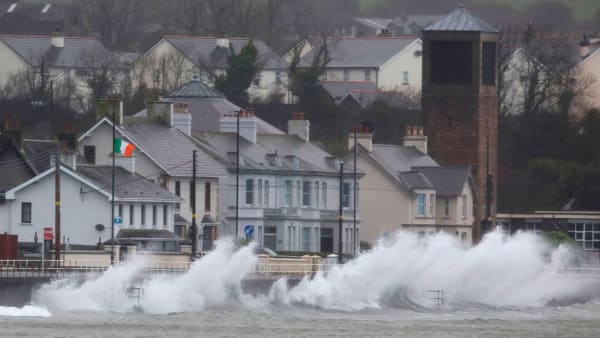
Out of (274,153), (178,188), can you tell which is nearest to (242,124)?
(274,153)

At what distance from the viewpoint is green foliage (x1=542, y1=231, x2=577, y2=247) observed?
126812 mm

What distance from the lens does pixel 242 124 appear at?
122688 millimetres

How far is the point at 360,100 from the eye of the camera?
561 feet

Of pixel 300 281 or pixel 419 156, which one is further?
pixel 419 156

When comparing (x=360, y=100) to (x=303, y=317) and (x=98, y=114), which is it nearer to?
(x=98, y=114)

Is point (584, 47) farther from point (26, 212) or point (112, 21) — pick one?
point (26, 212)

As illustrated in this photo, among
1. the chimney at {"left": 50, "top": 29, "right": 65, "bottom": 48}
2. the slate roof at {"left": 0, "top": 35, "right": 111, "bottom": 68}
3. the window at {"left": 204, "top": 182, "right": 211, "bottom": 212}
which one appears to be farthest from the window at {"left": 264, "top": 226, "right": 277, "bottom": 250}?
the chimney at {"left": 50, "top": 29, "right": 65, "bottom": 48}

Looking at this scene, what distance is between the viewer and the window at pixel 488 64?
14425cm

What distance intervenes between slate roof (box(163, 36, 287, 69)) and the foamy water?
55851mm

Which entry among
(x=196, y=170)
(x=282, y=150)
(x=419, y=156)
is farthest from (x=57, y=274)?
(x=419, y=156)

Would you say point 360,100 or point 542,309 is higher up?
point 360,100

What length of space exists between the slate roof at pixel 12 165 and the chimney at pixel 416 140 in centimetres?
3324

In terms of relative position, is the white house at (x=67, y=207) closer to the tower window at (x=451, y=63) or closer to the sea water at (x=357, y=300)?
the sea water at (x=357, y=300)

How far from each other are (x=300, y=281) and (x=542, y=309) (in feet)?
37.0
